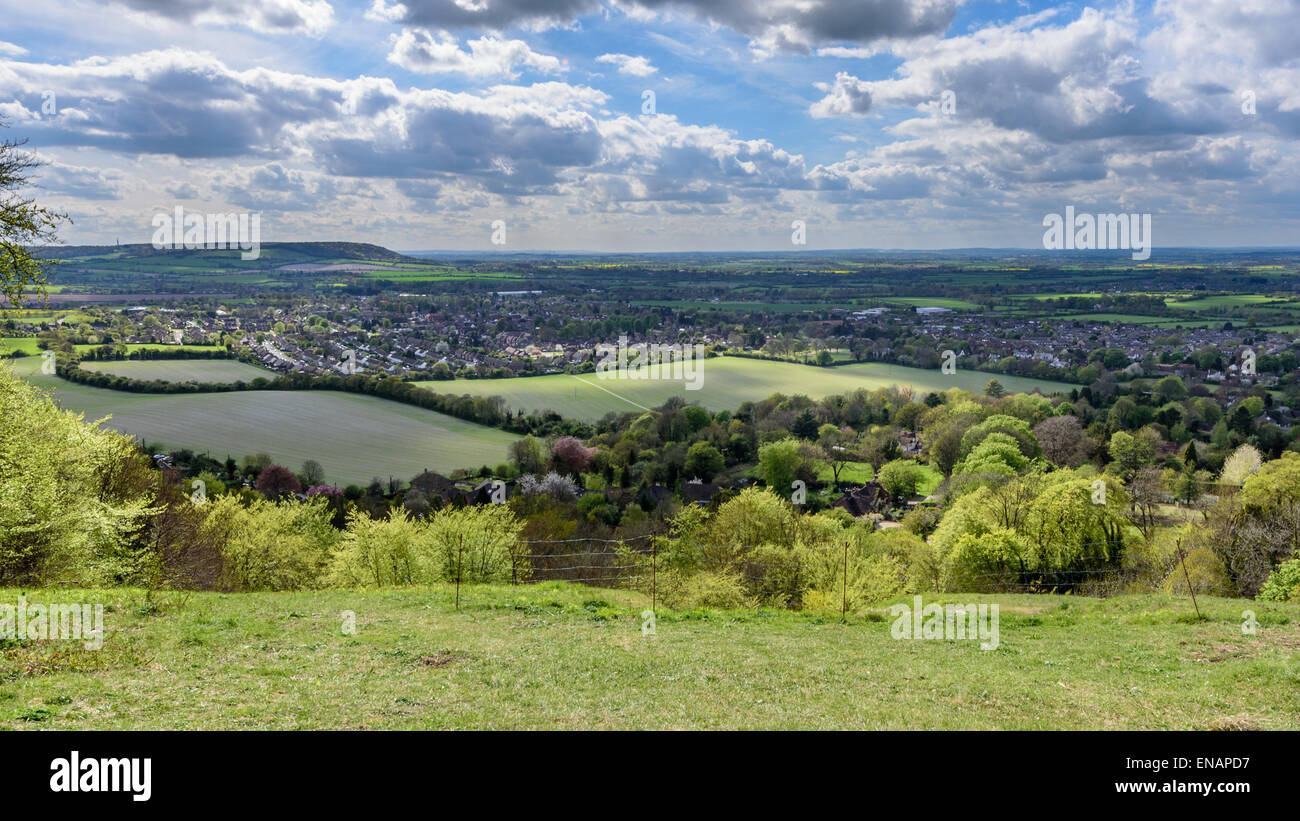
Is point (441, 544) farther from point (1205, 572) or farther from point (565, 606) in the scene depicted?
point (1205, 572)

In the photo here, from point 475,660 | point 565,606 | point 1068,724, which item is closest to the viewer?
point 1068,724

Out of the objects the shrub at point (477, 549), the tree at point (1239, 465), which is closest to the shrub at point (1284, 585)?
the shrub at point (477, 549)

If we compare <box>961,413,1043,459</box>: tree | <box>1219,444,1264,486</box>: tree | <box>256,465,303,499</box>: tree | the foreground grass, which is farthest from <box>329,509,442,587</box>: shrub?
<box>1219,444,1264,486</box>: tree

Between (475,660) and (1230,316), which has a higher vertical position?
(1230,316)

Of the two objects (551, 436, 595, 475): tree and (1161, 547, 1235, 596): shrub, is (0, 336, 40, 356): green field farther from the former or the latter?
(1161, 547, 1235, 596): shrub

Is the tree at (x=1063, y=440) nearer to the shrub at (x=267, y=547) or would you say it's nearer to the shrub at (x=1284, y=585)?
the shrub at (x=1284, y=585)
